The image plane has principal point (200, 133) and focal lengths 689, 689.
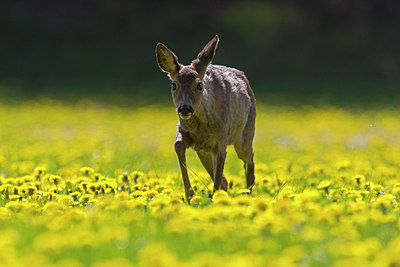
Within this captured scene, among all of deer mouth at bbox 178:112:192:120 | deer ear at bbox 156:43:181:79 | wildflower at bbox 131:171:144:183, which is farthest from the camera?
wildflower at bbox 131:171:144:183

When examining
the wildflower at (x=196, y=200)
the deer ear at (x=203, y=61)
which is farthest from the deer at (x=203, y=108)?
the wildflower at (x=196, y=200)

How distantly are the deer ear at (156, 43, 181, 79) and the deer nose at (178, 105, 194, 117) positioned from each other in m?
0.49

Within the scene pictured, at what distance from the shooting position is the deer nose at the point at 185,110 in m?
5.25

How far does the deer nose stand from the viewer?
5246 mm

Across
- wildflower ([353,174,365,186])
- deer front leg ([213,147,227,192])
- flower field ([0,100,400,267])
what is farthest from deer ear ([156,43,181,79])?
wildflower ([353,174,365,186])

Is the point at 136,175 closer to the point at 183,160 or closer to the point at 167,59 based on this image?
the point at 183,160

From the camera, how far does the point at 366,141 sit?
10.1 m

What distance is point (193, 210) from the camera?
12.9ft

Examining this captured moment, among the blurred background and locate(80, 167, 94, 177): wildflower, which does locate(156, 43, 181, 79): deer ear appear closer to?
locate(80, 167, 94, 177): wildflower

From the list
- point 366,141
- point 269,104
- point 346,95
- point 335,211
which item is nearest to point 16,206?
point 335,211

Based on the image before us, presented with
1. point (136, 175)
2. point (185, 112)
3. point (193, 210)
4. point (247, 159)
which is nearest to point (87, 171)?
point (136, 175)

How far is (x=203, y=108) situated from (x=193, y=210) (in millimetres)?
1832

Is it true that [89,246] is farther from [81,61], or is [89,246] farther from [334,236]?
[81,61]

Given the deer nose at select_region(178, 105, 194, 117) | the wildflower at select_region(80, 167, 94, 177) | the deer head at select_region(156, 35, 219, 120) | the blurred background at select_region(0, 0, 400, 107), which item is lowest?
the wildflower at select_region(80, 167, 94, 177)
